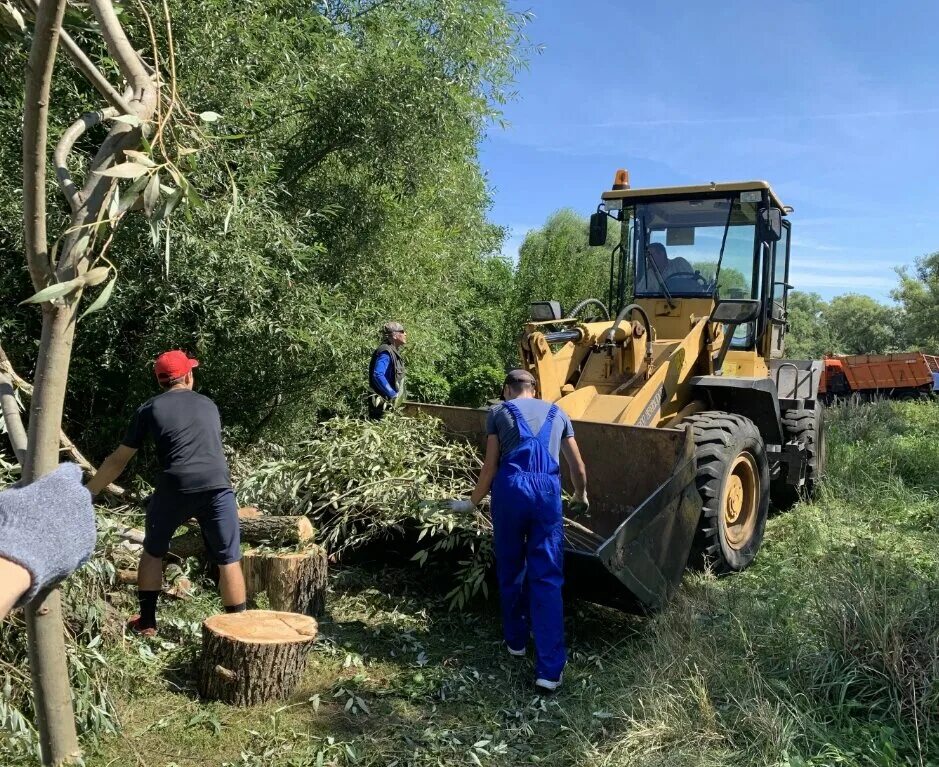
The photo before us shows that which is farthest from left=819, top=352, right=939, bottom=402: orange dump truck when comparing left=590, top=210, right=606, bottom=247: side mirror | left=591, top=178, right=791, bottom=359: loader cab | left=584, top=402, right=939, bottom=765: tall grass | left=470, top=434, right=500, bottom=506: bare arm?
left=470, top=434, right=500, bottom=506: bare arm

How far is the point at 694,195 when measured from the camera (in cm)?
699

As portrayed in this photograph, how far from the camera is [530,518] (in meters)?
4.26

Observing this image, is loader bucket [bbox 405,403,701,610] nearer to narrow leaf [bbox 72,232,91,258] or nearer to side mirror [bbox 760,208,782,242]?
side mirror [bbox 760,208,782,242]

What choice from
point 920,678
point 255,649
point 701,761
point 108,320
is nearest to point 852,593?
point 920,678

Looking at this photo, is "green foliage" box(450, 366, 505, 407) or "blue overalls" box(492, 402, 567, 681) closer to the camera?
"blue overalls" box(492, 402, 567, 681)

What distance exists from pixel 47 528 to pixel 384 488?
166 inches

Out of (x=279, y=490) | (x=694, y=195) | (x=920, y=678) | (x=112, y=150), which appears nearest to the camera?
(x=112, y=150)

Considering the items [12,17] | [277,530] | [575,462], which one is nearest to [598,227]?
[575,462]

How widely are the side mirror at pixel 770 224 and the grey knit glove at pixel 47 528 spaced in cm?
634

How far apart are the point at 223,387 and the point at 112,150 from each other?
16.9 ft

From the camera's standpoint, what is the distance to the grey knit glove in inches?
46.3

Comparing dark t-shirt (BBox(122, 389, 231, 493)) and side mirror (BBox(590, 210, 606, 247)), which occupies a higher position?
side mirror (BBox(590, 210, 606, 247))

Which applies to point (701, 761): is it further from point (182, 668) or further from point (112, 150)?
point (112, 150)

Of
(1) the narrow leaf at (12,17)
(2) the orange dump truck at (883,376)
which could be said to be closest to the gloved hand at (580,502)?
(1) the narrow leaf at (12,17)
